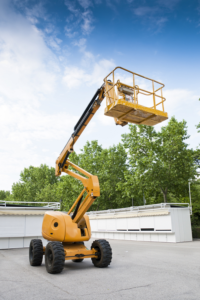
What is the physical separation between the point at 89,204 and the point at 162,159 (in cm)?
2169

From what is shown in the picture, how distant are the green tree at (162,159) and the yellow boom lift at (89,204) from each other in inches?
783

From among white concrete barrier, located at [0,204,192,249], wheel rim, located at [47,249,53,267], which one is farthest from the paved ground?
white concrete barrier, located at [0,204,192,249]

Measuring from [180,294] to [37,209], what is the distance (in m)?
14.9

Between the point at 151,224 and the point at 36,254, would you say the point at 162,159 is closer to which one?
the point at 151,224

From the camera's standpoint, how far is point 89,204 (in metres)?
10.1

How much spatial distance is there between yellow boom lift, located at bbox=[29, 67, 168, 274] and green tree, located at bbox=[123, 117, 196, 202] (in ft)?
65.3

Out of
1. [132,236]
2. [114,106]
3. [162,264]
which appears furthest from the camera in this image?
[132,236]

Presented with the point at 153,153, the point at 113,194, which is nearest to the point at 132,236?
the point at 153,153

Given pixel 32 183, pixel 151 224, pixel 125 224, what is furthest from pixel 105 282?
pixel 32 183

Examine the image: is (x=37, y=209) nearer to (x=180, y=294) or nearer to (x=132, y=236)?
(x=132, y=236)

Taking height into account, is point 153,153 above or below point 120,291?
above

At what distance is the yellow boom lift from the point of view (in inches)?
342

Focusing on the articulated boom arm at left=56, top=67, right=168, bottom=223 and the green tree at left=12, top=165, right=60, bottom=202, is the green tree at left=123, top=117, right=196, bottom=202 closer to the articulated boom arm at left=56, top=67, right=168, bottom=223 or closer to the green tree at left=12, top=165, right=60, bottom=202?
the articulated boom arm at left=56, top=67, right=168, bottom=223

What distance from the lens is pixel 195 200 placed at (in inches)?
1368
